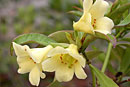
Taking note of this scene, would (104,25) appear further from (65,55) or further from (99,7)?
(65,55)

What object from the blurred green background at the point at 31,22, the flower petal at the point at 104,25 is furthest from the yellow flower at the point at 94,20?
the blurred green background at the point at 31,22

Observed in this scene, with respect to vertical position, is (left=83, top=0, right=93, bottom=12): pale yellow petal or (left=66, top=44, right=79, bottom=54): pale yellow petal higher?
(left=83, top=0, right=93, bottom=12): pale yellow petal

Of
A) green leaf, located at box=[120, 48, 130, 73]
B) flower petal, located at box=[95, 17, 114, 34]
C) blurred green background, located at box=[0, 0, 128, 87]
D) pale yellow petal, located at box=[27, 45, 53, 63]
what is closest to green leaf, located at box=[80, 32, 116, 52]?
flower petal, located at box=[95, 17, 114, 34]

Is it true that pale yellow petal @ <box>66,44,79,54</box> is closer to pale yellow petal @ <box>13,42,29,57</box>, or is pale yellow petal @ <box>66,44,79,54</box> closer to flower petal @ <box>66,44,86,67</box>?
flower petal @ <box>66,44,86,67</box>

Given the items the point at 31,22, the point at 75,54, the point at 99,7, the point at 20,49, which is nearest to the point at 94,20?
the point at 99,7

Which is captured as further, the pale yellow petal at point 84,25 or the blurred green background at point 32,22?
the blurred green background at point 32,22

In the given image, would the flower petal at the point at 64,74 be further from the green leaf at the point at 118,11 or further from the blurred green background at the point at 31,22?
the blurred green background at the point at 31,22

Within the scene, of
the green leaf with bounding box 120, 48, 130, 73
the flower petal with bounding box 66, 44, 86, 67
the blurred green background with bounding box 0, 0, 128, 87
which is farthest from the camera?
the blurred green background with bounding box 0, 0, 128, 87
